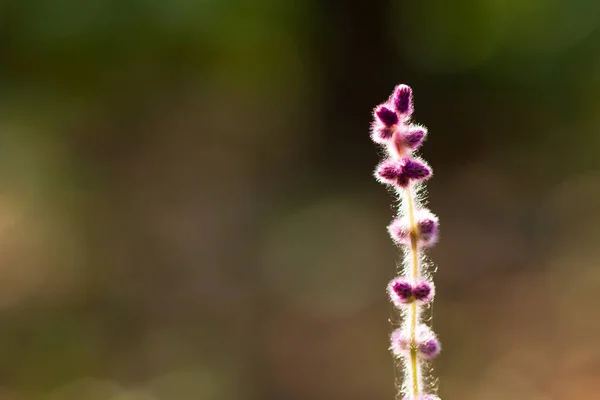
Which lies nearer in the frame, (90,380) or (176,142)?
(90,380)

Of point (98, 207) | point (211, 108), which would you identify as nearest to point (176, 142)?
point (211, 108)

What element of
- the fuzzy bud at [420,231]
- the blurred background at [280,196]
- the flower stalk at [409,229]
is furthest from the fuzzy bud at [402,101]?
the blurred background at [280,196]

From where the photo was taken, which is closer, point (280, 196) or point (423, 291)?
point (423, 291)

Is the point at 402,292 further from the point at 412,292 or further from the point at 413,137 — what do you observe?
the point at 413,137

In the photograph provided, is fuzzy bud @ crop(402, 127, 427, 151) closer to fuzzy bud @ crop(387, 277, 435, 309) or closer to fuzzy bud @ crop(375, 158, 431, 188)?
fuzzy bud @ crop(375, 158, 431, 188)

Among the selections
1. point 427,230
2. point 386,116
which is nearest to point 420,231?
point 427,230

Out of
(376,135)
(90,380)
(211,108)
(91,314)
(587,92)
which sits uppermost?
(211,108)

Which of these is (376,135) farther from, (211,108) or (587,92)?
(211,108)
